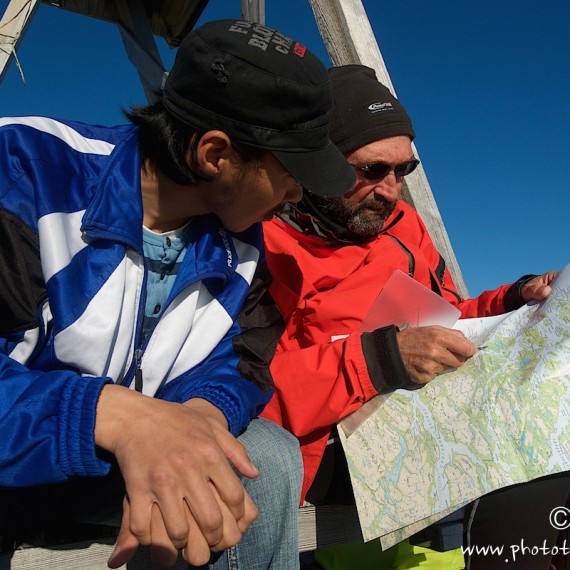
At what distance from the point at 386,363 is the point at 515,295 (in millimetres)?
874

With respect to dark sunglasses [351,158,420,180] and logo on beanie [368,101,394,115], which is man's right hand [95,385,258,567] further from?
logo on beanie [368,101,394,115]

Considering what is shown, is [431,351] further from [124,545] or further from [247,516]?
[124,545]

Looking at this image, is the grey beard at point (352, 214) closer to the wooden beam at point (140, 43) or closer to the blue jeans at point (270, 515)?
the blue jeans at point (270, 515)

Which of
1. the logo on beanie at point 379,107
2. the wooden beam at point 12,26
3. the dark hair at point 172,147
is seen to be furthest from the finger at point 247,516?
the wooden beam at point 12,26

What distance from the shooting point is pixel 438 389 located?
1769 millimetres

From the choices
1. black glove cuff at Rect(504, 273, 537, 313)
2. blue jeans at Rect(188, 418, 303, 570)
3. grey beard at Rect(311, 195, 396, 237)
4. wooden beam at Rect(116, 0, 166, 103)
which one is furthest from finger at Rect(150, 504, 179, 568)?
wooden beam at Rect(116, 0, 166, 103)

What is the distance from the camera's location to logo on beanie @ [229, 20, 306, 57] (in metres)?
1.38

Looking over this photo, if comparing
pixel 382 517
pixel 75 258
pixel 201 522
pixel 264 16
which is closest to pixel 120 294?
pixel 75 258

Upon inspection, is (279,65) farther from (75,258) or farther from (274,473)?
(274,473)

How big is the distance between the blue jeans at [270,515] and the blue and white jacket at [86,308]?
97 mm

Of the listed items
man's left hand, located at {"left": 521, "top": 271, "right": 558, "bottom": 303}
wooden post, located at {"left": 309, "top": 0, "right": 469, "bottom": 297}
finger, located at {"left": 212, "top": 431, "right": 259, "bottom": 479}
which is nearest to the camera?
finger, located at {"left": 212, "top": 431, "right": 259, "bottom": 479}

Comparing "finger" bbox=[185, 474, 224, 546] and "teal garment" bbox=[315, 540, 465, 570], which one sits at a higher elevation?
"finger" bbox=[185, 474, 224, 546]

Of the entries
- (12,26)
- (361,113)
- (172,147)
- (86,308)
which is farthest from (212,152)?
(12,26)

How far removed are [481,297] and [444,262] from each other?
252 mm
